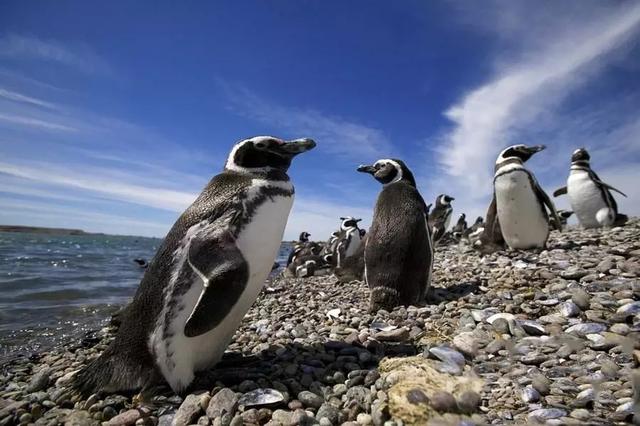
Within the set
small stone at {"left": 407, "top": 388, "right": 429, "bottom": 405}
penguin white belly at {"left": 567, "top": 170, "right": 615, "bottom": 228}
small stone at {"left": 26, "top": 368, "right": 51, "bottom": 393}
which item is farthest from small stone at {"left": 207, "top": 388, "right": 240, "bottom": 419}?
penguin white belly at {"left": 567, "top": 170, "right": 615, "bottom": 228}

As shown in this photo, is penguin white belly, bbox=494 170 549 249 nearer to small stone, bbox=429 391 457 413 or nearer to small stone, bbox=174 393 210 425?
small stone, bbox=429 391 457 413

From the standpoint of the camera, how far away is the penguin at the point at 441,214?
17.4 metres

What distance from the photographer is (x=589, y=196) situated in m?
10.8

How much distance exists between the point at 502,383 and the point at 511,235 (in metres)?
6.51

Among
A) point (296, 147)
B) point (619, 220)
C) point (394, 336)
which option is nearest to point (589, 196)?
point (619, 220)

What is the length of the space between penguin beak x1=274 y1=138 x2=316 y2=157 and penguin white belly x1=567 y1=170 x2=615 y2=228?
10.8 metres

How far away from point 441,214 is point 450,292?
13.4 meters

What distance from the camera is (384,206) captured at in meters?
5.29

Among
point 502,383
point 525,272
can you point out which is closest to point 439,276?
point 525,272

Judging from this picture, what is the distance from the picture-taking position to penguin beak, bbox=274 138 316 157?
331cm

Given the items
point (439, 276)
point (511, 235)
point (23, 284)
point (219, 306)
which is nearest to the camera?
point (219, 306)

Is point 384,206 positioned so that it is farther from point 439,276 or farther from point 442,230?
point 442,230

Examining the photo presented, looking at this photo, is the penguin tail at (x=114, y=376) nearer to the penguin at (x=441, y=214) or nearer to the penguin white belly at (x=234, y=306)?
the penguin white belly at (x=234, y=306)

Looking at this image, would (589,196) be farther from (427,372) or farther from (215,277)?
(215,277)
